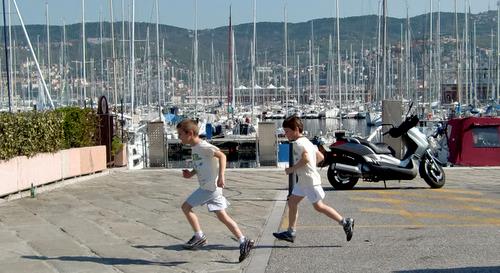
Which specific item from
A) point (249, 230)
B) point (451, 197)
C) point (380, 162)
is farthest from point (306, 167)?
point (380, 162)

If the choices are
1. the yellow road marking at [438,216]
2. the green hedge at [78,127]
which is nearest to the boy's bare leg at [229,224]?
the yellow road marking at [438,216]

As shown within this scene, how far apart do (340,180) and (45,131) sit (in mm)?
6216

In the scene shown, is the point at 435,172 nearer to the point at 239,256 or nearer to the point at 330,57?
the point at 239,256

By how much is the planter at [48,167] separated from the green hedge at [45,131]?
157mm

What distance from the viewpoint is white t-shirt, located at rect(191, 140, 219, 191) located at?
9273mm

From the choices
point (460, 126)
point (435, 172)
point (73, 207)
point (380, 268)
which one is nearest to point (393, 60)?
point (460, 126)

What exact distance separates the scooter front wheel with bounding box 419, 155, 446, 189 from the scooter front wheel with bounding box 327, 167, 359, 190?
1.36m

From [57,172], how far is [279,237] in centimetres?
886

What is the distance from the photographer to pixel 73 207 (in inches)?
537

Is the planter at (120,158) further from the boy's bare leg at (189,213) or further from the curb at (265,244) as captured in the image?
the boy's bare leg at (189,213)

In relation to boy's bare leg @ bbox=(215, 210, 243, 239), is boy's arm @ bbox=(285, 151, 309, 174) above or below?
above

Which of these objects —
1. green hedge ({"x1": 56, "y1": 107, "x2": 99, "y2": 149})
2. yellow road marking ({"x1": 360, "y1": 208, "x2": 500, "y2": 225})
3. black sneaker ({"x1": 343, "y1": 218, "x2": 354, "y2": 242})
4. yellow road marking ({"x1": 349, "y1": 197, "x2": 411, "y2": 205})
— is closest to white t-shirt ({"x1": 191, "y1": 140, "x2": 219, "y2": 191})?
black sneaker ({"x1": 343, "y1": 218, "x2": 354, "y2": 242})

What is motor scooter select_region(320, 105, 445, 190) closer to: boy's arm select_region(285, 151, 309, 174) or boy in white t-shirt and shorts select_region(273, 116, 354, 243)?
boy in white t-shirt and shorts select_region(273, 116, 354, 243)

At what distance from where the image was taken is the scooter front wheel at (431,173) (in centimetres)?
1623
